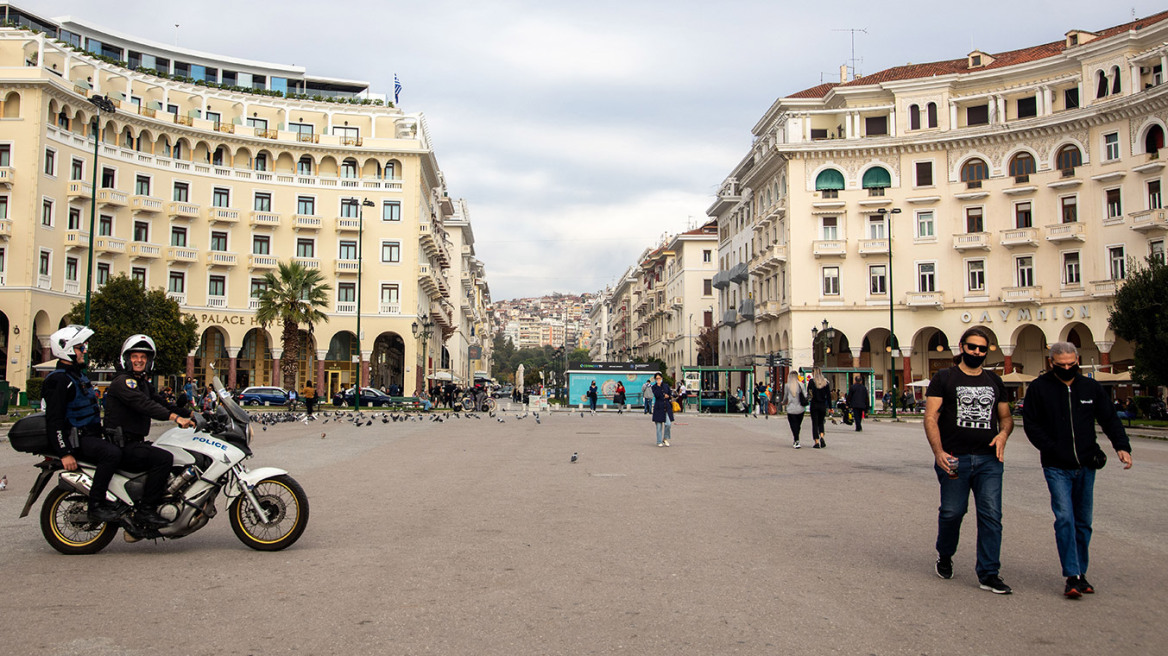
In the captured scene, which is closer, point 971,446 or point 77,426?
point 971,446

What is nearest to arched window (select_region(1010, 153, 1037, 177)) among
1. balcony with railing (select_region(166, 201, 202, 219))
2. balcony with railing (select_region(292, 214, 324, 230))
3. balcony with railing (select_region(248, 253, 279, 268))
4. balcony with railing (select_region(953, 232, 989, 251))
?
balcony with railing (select_region(953, 232, 989, 251))

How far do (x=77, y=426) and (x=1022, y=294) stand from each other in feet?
168

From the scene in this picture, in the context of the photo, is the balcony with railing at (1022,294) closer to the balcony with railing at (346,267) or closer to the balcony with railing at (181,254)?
the balcony with railing at (346,267)

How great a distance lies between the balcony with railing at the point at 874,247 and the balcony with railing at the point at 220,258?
38.4 meters

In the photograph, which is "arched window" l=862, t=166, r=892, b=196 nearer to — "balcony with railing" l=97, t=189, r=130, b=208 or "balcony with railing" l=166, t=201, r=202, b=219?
"balcony with railing" l=166, t=201, r=202, b=219

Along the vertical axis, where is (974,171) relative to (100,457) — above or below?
above

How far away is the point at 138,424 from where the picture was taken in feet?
24.0

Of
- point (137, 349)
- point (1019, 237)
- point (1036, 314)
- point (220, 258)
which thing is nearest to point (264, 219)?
point (220, 258)

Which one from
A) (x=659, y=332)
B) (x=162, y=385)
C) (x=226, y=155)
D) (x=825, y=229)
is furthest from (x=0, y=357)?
(x=659, y=332)

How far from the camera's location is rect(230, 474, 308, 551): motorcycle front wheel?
7457mm

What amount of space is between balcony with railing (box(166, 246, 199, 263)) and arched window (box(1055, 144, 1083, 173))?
165 feet

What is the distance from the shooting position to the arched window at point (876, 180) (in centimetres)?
5325

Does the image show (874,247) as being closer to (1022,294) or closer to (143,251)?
(1022,294)

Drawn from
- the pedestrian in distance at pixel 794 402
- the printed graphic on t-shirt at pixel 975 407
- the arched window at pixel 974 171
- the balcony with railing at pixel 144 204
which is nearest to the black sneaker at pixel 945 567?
the printed graphic on t-shirt at pixel 975 407
